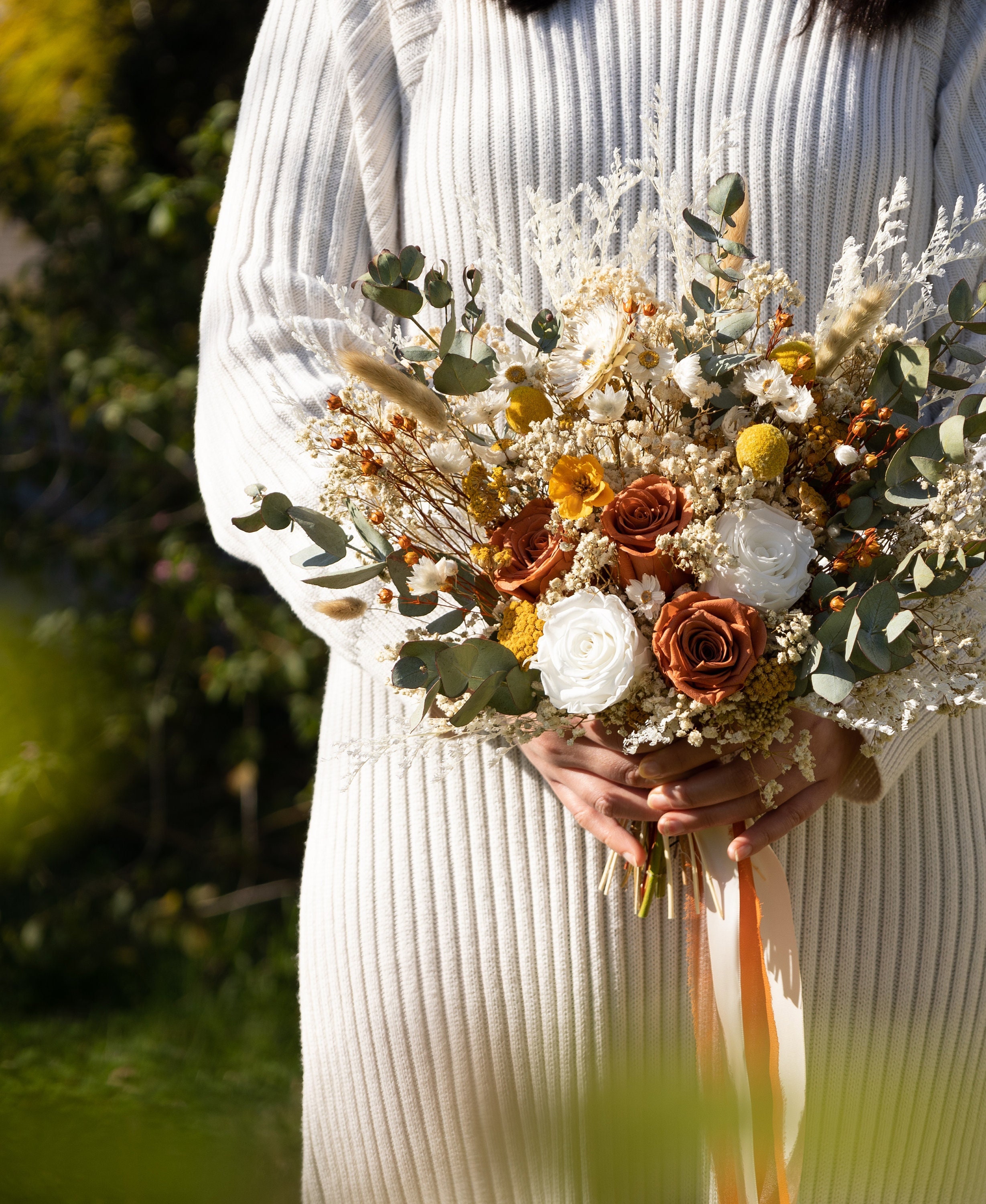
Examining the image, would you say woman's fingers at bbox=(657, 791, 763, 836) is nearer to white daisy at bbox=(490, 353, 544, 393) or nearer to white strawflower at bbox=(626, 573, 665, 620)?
white strawflower at bbox=(626, 573, 665, 620)

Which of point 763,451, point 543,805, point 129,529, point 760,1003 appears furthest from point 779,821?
point 129,529

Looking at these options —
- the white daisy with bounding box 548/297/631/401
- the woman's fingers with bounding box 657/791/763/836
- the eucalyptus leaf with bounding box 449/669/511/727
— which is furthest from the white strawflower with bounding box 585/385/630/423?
the woman's fingers with bounding box 657/791/763/836

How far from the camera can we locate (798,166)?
128cm

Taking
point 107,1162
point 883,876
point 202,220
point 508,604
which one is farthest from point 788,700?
point 202,220

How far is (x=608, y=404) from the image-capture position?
0.93m

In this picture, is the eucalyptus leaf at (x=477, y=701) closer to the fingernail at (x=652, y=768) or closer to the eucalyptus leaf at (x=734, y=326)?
the fingernail at (x=652, y=768)

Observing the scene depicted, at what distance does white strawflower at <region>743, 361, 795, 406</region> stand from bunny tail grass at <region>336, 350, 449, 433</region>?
0.84ft

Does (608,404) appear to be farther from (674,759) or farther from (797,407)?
(674,759)

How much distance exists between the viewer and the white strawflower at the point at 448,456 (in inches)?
37.5

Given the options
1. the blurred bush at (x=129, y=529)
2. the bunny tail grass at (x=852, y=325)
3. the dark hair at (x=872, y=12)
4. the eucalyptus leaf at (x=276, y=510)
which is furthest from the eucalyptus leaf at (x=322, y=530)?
the blurred bush at (x=129, y=529)

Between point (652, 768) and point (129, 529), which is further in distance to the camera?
point (129, 529)

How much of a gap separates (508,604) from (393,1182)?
760 millimetres

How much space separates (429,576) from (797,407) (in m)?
0.33

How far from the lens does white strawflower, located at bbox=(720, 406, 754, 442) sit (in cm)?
96
